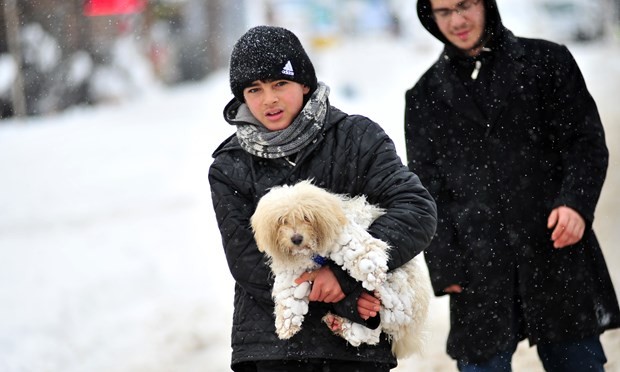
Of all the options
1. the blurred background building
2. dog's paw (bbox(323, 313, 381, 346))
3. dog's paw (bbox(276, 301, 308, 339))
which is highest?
the blurred background building

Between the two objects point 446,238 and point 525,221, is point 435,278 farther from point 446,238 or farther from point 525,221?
point 525,221

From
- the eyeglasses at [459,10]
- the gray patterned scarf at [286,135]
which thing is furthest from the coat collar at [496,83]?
the gray patterned scarf at [286,135]

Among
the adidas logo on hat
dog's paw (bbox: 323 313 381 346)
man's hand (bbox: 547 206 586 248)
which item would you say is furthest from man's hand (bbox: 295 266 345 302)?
man's hand (bbox: 547 206 586 248)

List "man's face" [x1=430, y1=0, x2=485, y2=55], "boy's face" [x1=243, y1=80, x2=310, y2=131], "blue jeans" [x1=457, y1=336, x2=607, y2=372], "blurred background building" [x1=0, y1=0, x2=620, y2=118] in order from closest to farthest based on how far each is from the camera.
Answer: "boy's face" [x1=243, y1=80, x2=310, y2=131] → "blue jeans" [x1=457, y1=336, x2=607, y2=372] → "man's face" [x1=430, y1=0, x2=485, y2=55] → "blurred background building" [x1=0, y1=0, x2=620, y2=118]

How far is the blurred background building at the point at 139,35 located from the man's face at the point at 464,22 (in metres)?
22.7

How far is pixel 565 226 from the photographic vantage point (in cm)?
398

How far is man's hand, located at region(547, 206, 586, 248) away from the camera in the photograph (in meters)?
3.98

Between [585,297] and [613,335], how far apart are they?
2.51 m

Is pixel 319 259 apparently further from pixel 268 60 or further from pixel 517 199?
pixel 517 199

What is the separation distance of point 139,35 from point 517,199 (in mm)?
30903

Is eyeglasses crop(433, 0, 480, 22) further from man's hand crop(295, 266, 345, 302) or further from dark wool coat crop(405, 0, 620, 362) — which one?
man's hand crop(295, 266, 345, 302)

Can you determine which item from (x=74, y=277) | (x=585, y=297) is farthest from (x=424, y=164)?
(x=74, y=277)

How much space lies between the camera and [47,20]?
27328mm

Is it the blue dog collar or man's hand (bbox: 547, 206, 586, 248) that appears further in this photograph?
man's hand (bbox: 547, 206, 586, 248)
